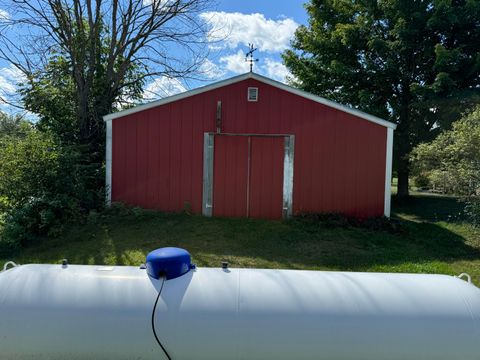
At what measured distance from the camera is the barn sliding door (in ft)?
29.3

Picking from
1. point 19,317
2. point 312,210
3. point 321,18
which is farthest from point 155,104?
point 321,18

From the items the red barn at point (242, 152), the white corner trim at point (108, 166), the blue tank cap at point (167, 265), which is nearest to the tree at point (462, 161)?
the red barn at point (242, 152)

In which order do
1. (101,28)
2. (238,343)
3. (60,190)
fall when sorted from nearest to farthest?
(238,343) < (60,190) < (101,28)

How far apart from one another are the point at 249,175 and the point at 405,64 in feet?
32.0

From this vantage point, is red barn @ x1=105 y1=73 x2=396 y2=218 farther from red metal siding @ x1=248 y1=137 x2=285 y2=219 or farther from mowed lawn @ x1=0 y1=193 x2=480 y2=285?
mowed lawn @ x1=0 y1=193 x2=480 y2=285

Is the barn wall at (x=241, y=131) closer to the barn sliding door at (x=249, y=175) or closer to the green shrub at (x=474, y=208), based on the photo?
the barn sliding door at (x=249, y=175)

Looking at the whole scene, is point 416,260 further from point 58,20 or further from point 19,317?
point 58,20

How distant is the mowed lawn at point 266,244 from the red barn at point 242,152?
24.6 inches

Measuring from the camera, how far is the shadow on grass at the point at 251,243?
230 inches

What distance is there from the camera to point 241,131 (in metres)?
8.91

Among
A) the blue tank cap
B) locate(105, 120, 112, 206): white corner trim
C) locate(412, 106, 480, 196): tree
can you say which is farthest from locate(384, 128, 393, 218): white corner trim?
the blue tank cap

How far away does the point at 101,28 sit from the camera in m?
12.6

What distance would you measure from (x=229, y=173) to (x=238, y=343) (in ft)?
22.7

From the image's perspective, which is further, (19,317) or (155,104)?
(155,104)
